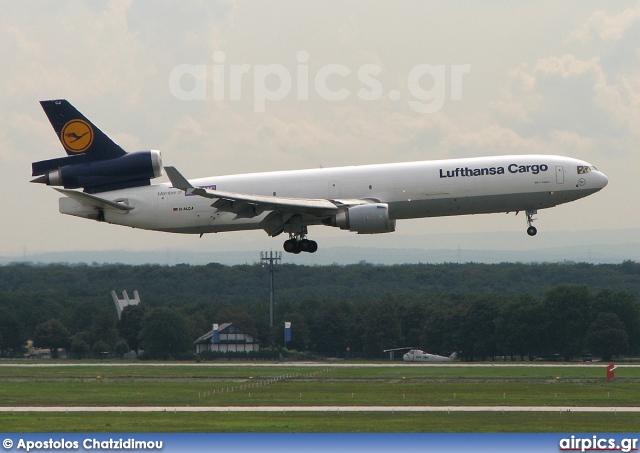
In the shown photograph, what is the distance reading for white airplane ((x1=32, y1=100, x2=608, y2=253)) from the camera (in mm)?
62875

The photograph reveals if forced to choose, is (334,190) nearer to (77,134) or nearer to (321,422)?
(321,422)

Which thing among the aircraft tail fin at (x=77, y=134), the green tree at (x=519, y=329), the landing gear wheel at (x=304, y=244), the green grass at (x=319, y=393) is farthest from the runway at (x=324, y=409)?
the green tree at (x=519, y=329)

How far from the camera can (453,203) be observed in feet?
208

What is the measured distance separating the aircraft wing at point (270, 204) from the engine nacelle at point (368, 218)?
108 cm

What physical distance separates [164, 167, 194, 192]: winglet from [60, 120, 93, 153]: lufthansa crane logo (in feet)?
38.9

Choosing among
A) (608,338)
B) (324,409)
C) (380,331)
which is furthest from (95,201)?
(380,331)

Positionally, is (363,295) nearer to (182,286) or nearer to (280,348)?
(182,286)

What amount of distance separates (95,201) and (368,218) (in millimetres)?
17431

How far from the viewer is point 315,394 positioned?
6744 centimetres

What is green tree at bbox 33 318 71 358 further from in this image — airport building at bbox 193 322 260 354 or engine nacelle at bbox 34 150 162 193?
engine nacelle at bbox 34 150 162 193

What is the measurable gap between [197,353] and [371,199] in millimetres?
73728

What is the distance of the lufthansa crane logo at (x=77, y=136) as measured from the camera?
68.9 meters

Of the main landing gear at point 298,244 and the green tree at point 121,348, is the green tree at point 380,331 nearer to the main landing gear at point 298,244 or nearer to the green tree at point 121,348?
the green tree at point 121,348

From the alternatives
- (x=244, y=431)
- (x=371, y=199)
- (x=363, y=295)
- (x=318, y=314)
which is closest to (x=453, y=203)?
(x=371, y=199)
